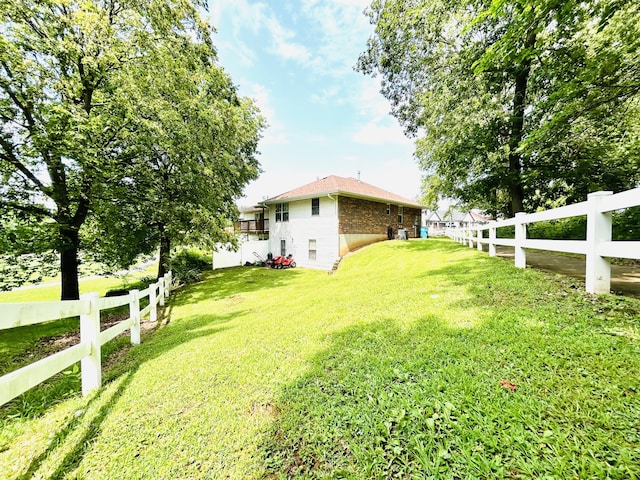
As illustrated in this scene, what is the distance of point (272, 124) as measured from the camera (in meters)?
20.4

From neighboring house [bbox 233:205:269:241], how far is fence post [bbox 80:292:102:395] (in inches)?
776

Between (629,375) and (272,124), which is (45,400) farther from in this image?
(272,124)

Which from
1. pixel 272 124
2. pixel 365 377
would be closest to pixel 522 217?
pixel 365 377

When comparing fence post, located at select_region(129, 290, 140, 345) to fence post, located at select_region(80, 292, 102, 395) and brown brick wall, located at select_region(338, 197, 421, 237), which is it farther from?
brown brick wall, located at select_region(338, 197, 421, 237)

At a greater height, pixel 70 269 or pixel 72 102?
pixel 72 102

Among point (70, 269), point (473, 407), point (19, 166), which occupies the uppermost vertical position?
point (19, 166)

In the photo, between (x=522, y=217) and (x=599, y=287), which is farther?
(x=522, y=217)

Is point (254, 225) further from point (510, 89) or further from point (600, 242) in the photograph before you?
point (600, 242)

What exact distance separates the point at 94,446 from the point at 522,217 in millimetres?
7450

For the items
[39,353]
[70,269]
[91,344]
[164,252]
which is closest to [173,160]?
[164,252]

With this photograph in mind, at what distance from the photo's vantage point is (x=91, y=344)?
295 cm

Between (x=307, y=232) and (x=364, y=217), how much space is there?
13.9ft

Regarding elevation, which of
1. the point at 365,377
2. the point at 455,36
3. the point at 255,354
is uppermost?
the point at 455,36

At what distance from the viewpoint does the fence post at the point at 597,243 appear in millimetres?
3199
